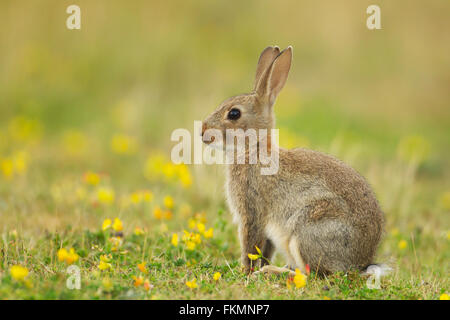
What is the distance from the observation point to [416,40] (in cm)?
1577

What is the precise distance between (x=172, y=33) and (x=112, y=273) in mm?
10862

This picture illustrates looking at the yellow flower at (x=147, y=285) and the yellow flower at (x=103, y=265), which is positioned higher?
the yellow flower at (x=103, y=265)

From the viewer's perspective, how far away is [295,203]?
18.0ft

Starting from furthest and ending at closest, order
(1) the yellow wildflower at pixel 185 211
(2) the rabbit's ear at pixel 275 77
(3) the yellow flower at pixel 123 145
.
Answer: (3) the yellow flower at pixel 123 145 → (1) the yellow wildflower at pixel 185 211 → (2) the rabbit's ear at pixel 275 77

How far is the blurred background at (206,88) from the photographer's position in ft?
30.8

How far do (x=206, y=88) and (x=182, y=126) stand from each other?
7.96 ft

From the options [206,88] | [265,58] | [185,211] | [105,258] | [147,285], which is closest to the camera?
[147,285]

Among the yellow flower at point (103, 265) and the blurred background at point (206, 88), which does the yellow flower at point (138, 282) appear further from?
the blurred background at point (206, 88)

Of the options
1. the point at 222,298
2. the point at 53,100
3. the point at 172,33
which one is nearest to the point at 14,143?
the point at 53,100

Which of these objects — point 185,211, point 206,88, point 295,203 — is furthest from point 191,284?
point 206,88

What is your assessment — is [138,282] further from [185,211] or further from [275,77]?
[185,211]

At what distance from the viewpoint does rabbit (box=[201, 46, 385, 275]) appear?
5266 millimetres

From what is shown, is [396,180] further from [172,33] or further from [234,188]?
[172,33]

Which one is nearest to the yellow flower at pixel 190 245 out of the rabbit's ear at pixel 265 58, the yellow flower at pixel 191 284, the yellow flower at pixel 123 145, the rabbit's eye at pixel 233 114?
the yellow flower at pixel 191 284
